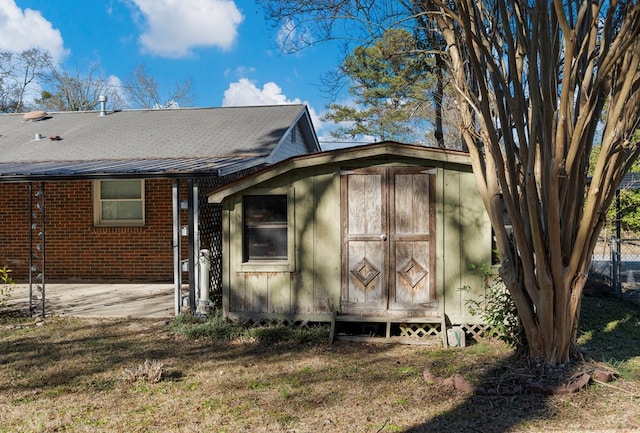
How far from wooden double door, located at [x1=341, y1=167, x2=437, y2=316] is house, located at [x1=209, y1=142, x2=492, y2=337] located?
0.5 inches

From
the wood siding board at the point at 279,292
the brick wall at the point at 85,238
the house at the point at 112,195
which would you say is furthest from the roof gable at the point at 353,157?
the brick wall at the point at 85,238

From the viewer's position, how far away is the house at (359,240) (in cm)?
731

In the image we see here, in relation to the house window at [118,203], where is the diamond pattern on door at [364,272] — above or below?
below

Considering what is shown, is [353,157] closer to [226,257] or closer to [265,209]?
[265,209]

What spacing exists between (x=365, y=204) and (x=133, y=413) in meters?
4.04

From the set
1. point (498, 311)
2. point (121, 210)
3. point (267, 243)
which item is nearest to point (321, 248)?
point (267, 243)

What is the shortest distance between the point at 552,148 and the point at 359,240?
125 inches

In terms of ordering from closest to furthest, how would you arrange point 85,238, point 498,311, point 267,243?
point 498,311 → point 267,243 → point 85,238

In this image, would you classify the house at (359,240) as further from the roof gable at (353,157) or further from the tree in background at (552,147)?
the tree in background at (552,147)

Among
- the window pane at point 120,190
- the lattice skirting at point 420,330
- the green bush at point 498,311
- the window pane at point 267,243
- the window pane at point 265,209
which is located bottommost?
the lattice skirting at point 420,330

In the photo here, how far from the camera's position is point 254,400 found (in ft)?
16.4

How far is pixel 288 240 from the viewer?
769cm

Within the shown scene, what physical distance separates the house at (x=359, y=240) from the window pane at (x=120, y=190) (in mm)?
4911

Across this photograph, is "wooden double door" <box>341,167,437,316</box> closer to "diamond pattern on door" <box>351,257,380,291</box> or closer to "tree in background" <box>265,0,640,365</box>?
"diamond pattern on door" <box>351,257,380,291</box>
